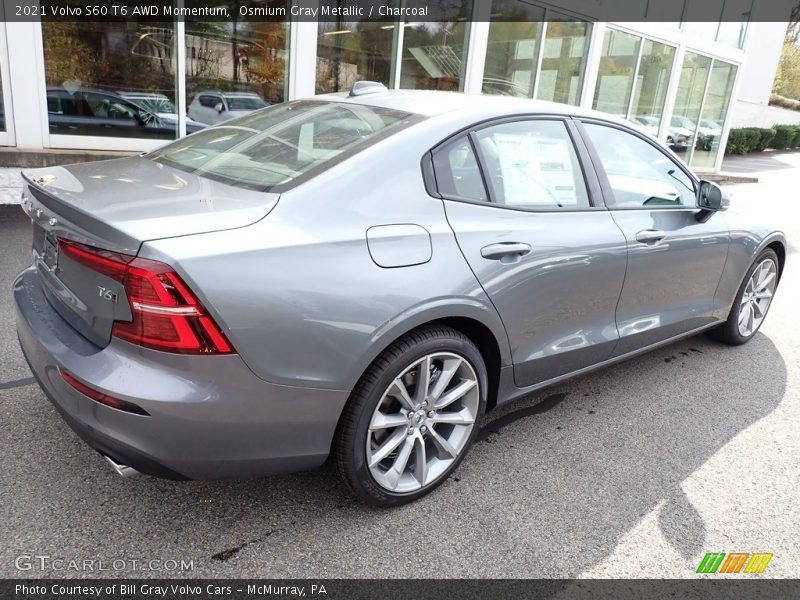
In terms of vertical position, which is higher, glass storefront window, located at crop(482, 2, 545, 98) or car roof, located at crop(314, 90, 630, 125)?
glass storefront window, located at crop(482, 2, 545, 98)

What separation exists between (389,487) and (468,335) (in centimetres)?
69

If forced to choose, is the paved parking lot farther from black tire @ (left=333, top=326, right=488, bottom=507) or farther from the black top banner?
the black top banner

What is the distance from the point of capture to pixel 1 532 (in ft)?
7.05

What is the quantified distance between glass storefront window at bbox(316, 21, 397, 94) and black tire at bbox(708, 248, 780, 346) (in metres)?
6.87

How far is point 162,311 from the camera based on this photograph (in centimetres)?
182

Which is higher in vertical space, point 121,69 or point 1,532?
point 121,69

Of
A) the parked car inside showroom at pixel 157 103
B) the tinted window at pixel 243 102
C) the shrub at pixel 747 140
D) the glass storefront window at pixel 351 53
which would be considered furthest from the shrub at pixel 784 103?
the parked car inside showroom at pixel 157 103

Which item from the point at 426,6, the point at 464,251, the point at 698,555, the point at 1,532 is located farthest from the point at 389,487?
the point at 426,6

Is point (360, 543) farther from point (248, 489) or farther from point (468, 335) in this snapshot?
point (468, 335)

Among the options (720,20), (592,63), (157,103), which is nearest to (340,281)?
(157,103)

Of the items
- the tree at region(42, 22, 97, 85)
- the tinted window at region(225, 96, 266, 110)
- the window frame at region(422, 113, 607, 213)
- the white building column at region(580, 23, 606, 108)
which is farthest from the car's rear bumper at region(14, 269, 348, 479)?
the white building column at region(580, 23, 606, 108)

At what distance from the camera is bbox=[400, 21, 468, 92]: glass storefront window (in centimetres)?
1041

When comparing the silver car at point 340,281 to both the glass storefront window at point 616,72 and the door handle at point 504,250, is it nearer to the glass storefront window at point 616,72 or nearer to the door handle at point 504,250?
the door handle at point 504,250

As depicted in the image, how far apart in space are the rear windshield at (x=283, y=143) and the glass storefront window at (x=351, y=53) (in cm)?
688
